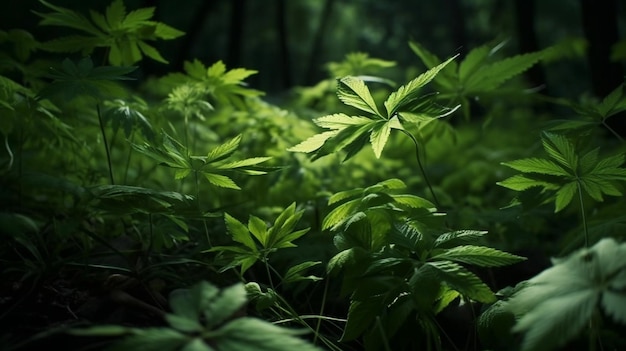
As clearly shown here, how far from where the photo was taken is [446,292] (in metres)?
1.24

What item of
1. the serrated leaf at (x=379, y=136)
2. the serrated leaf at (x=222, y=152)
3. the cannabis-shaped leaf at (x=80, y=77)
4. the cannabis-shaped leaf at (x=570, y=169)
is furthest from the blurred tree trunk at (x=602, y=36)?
the cannabis-shaped leaf at (x=80, y=77)

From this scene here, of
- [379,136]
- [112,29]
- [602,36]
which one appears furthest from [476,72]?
[602,36]

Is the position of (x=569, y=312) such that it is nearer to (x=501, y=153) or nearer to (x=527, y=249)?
(x=527, y=249)

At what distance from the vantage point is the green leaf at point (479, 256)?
1099 millimetres

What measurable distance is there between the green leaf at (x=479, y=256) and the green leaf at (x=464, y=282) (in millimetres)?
46

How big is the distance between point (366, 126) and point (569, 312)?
2.33 feet

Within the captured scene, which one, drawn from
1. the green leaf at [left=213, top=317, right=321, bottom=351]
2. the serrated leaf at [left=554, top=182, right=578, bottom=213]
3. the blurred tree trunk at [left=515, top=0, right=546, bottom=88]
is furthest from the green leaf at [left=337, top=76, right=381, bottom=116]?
the blurred tree trunk at [left=515, top=0, right=546, bottom=88]

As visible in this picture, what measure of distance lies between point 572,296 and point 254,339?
512 millimetres

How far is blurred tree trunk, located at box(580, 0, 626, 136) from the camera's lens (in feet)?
10.7

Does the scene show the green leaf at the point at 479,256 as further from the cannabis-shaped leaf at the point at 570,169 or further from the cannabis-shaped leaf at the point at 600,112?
the cannabis-shaped leaf at the point at 600,112

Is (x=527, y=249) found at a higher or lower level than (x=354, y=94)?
lower

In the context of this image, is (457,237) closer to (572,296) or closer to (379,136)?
(379,136)

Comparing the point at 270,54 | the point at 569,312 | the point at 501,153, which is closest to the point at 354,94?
the point at 569,312

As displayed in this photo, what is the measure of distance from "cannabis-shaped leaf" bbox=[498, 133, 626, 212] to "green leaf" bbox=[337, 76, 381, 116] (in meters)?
0.39
